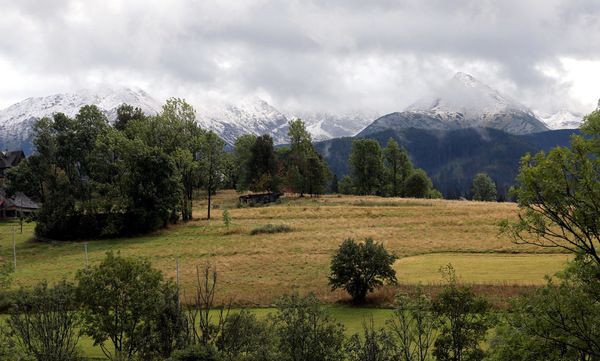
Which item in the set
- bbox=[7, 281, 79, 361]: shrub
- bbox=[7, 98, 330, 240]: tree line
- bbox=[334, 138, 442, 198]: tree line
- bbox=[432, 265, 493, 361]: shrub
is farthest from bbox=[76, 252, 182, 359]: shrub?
bbox=[334, 138, 442, 198]: tree line

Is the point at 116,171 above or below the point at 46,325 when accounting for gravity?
above

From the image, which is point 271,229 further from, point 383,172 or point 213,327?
point 383,172

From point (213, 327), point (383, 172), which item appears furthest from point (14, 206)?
point (213, 327)

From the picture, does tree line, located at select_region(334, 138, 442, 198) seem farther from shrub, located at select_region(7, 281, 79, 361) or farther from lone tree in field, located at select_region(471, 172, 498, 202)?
shrub, located at select_region(7, 281, 79, 361)

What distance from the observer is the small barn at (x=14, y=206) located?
98.0 metres

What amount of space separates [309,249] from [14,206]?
6873 centimetres

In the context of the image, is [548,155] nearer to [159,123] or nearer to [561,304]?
[561,304]

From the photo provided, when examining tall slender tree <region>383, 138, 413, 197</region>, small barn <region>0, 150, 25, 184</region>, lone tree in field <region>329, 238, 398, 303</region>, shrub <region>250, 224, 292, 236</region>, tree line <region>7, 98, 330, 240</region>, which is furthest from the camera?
tall slender tree <region>383, 138, 413, 197</region>

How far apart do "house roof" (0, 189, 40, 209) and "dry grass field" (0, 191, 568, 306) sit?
1175 centimetres

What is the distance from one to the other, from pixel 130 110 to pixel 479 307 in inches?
3979

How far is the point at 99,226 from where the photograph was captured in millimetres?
73438

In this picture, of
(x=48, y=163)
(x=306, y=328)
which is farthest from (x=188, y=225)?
(x=306, y=328)

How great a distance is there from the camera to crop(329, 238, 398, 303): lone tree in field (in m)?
37.9

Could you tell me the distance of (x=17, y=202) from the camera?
9938 cm
